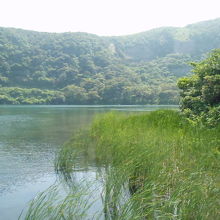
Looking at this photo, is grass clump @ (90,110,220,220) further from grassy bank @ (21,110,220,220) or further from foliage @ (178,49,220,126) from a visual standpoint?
foliage @ (178,49,220,126)

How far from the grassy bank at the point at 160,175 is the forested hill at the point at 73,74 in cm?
8491

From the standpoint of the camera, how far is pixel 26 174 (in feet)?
38.5

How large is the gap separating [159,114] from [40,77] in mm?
121815

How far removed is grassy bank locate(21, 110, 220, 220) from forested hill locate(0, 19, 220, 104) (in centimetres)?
8491

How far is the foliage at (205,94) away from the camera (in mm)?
14344

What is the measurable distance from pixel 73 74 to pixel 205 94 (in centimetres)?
12350

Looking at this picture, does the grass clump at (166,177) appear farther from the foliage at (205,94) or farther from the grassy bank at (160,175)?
the foliage at (205,94)

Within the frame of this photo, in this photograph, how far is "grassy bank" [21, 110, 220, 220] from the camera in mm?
5094

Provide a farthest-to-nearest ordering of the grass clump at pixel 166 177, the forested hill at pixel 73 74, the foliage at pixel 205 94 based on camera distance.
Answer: the forested hill at pixel 73 74 < the foliage at pixel 205 94 < the grass clump at pixel 166 177

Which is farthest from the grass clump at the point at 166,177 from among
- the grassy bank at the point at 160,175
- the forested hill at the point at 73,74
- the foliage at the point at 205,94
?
the forested hill at the point at 73,74

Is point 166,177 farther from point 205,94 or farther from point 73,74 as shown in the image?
point 73,74

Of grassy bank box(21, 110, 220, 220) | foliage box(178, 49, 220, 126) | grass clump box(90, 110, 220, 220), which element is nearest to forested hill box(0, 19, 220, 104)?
foliage box(178, 49, 220, 126)

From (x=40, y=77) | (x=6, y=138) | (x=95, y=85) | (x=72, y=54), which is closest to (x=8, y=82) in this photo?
(x=40, y=77)

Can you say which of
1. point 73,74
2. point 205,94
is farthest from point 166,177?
point 73,74
